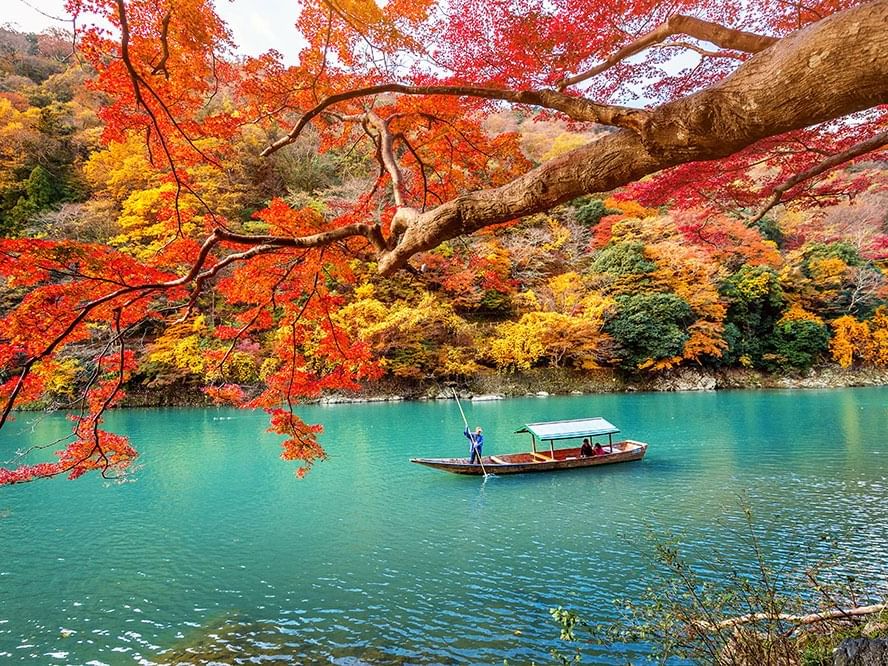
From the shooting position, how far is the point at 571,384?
70.5 ft

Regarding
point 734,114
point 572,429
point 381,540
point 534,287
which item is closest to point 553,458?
point 572,429

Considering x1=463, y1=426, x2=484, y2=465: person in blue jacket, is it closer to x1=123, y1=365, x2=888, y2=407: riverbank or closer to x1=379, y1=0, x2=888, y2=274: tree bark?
x1=379, y1=0, x2=888, y2=274: tree bark

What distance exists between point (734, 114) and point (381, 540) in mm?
6654

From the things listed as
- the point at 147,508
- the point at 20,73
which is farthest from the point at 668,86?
the point at 20,73

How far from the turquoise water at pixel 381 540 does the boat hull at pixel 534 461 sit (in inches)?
8.4

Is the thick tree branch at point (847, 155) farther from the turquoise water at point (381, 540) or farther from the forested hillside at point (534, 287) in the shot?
the forested hillside at point (534, 287)

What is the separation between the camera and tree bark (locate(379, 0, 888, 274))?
135cm

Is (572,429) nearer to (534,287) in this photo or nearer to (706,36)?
(706,36)

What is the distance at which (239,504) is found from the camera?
28.2ft

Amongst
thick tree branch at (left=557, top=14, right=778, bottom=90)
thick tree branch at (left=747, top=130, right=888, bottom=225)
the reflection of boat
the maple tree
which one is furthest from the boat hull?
thick tree branch at (left=557, top=14, right=778, bottom=90)

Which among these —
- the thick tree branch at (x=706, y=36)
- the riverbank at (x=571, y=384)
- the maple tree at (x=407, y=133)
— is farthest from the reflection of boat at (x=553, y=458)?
the riverbank at (x=571, y=384)

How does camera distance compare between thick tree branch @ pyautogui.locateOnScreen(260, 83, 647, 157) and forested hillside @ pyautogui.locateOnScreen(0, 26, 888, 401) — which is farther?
forested hillside @ pyautogui.locateOnScreen(0, 26, 888, 401)

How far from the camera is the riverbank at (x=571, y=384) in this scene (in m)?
20.8

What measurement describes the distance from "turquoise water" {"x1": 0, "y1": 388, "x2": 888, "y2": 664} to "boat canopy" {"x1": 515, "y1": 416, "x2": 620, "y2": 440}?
793 mm
